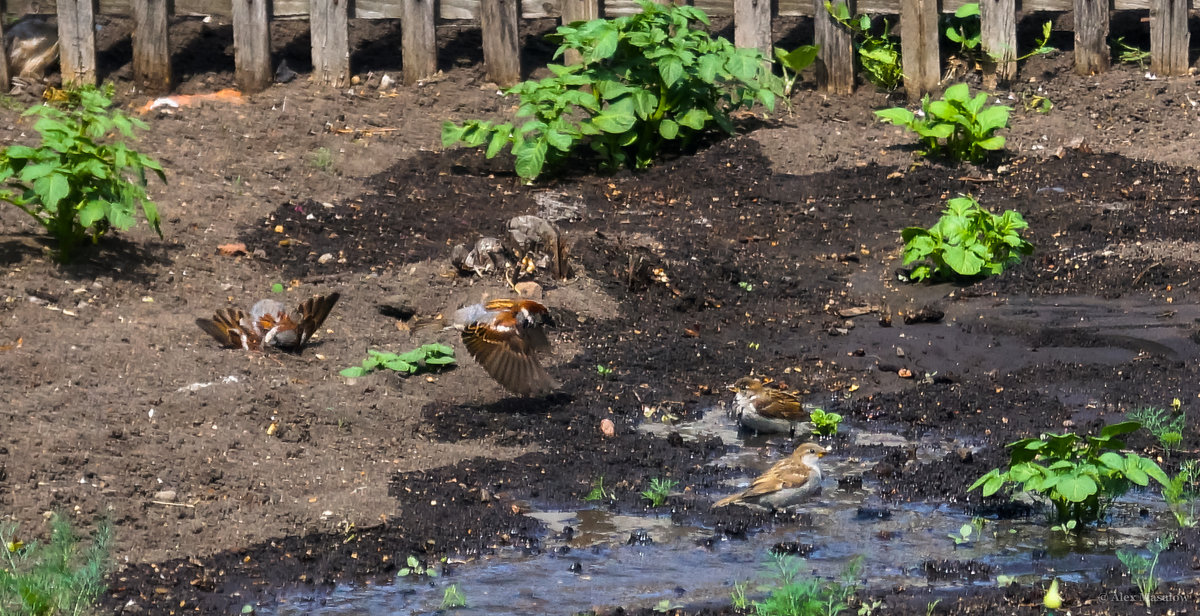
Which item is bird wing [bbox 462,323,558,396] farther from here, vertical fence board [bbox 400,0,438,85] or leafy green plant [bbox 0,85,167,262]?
vertical fence board [bbox 400,0,438,85]

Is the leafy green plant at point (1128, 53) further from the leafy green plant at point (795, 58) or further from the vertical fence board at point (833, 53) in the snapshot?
the leafy green plant at point (795, 58)

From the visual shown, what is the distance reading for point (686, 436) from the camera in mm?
7383

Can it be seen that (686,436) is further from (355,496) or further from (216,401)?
(216,401)

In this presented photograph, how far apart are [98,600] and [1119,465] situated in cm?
371

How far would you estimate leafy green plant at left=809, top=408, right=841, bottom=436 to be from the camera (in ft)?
23.9

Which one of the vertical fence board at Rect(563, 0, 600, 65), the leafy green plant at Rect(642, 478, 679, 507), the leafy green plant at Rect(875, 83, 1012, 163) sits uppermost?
the vertical fence board at Rect(563, 0, 600, 65)

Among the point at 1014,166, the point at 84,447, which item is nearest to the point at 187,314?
the point at 84,447

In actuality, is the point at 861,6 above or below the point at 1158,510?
above

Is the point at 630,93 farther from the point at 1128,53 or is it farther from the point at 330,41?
the point at 1128,53

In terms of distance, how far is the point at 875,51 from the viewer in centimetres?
1280

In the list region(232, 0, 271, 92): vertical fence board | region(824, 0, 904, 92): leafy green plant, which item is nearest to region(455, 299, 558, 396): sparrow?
region(824, 0, 904, 92): leafy green plant

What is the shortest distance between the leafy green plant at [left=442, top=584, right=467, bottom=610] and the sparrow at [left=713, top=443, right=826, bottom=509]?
55.5 inches

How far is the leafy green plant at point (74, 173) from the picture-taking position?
8.33 meters

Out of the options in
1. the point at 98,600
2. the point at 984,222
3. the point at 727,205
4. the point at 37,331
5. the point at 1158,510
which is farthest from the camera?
the point at 727,205
